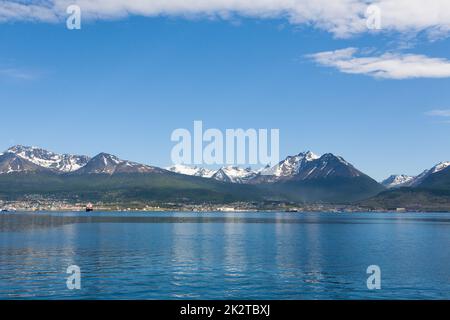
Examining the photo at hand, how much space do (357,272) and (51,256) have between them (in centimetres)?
7058

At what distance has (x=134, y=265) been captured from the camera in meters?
103

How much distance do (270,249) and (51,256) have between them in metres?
59.4

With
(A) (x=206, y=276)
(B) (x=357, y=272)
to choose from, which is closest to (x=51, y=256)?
(A) (x=206, y=276)
